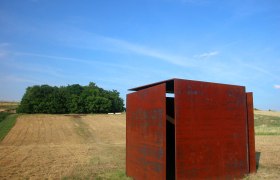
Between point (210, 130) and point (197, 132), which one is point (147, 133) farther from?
point (210, 130)

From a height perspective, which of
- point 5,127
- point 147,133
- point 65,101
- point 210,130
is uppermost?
point 65,101

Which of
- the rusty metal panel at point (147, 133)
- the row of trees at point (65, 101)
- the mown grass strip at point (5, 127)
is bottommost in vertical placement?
the mown grass strip at point (5, 127)

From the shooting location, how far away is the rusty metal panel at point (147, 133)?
8.91 metres

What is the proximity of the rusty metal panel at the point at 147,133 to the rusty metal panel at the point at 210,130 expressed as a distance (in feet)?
1.64

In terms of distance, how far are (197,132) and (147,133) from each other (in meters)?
1.68

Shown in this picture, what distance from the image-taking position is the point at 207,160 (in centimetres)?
933

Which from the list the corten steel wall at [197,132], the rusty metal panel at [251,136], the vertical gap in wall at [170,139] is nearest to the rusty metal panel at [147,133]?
the corten steel wall at [197,132]

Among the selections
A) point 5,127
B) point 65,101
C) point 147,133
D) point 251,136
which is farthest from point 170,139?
point 65,101

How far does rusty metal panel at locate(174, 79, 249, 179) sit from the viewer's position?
8805 mm

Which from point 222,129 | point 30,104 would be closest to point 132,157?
point 222,129

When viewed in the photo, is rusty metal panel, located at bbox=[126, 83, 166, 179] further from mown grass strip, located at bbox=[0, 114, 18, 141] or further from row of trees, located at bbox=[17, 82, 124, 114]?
row of trees, located at bbox=[17, 82, 124, 114]

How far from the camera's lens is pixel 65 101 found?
72.8 metres

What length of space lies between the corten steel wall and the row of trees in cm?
6117

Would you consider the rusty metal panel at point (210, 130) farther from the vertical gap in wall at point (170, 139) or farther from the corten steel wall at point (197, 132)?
the vertical gap in wall at point (170, 139)
